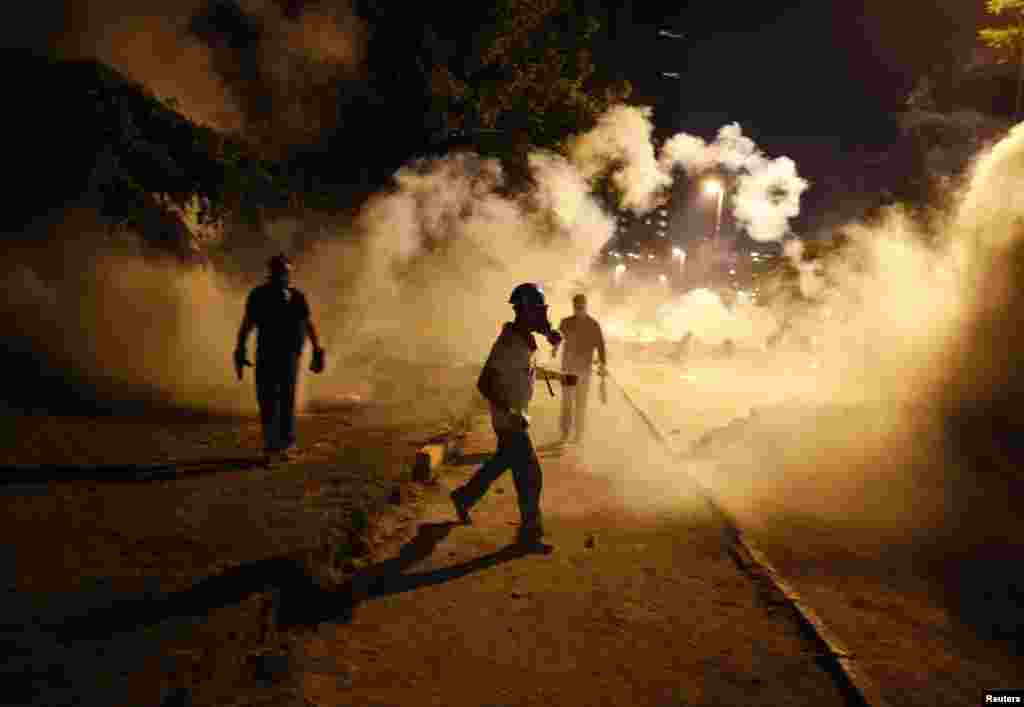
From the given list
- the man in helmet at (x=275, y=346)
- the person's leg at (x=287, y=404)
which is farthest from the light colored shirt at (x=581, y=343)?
the person's leg at (x=287, y=404)

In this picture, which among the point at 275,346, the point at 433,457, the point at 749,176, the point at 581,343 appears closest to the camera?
the point at 275,346

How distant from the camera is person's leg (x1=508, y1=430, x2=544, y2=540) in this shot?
5.43m

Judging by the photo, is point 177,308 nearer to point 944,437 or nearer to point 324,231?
point 324,231

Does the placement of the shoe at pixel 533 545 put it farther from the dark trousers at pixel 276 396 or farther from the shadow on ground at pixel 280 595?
the dark trousers at pixel 276 396

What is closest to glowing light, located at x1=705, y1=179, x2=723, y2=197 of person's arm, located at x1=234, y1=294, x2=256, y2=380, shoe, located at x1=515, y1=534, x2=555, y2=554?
person's arm, located at x1=234, y1=294, x2=256, y2=380

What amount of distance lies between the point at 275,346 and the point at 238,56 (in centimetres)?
830

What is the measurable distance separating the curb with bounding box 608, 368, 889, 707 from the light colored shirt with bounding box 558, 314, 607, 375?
2.67 m

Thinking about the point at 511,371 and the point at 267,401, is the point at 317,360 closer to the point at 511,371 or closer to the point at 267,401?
the point at 267,401

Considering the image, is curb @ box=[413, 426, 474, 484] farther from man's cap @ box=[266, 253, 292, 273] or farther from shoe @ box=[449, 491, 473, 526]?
man's cap @ box=[266, 253, 292, 273]

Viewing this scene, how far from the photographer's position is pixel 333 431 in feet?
29.0

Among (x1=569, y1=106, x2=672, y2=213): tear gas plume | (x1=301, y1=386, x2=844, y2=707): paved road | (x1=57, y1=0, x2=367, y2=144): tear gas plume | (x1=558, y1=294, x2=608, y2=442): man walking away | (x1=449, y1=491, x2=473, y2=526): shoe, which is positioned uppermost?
(x1=569, y1=106, x2=672, y2=213): tear gas plume

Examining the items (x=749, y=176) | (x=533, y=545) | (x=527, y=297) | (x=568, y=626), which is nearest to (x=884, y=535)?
(x=533, y=545)

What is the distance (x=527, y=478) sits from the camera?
214 inches

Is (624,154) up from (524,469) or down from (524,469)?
up
